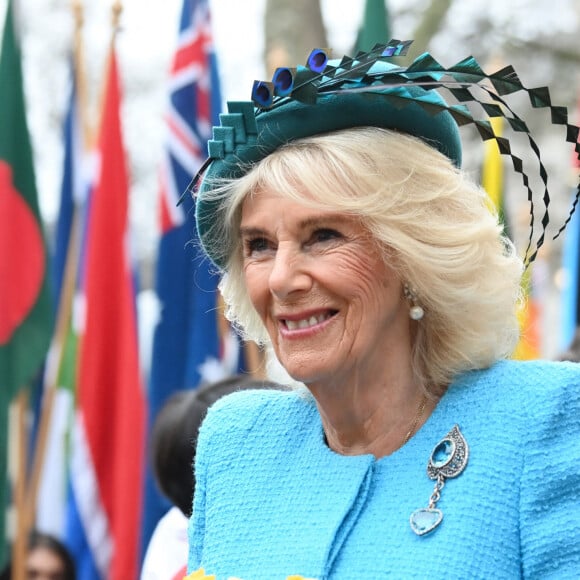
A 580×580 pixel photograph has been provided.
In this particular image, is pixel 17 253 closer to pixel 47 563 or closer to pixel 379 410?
pixel 47 563

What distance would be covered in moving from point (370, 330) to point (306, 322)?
0.45 ft

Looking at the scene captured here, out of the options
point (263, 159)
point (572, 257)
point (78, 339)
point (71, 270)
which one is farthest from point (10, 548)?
point (263, 159)

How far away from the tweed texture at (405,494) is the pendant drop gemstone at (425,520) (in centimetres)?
1

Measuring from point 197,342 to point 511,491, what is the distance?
13.5 ft

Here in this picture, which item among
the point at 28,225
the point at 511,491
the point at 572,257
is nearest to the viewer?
the point at 511,491

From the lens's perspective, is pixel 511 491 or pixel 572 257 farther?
pixel 572 257

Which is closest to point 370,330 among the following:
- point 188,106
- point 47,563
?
point 47,563

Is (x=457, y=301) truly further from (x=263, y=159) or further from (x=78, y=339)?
(x=78, y=339)

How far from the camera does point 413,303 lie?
2.43 meters

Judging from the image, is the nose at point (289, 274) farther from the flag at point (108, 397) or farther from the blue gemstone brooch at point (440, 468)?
the flag at point (108, 397)

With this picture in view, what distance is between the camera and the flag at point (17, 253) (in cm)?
576

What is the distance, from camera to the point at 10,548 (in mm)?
6148

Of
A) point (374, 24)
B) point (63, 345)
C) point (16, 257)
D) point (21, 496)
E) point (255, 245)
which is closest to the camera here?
point (255, 245)

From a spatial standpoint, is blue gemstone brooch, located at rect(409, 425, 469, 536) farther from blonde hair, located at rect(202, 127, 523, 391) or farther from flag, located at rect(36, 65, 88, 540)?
flag, located at rect(36, 65, 88, 540)
